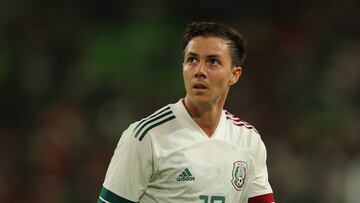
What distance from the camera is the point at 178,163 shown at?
3.65m

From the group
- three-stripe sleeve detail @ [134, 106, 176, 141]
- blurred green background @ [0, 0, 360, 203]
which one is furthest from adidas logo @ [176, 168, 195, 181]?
blurred green background @ [0, 0, 360, 203]

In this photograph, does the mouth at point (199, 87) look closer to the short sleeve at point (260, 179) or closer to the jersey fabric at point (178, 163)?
the jersey fabric at point (178, 163)

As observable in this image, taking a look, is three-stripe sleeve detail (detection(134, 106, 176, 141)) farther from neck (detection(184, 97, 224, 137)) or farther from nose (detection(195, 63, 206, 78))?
nose (detection(195, 63, 206, 78))

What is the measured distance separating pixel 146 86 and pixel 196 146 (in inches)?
215

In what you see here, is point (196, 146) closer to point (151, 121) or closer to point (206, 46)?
point (151, 121)

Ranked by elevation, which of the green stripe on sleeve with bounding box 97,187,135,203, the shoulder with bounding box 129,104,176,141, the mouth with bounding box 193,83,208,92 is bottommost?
the green stripe on sleeve with bounding box 97,187,135,203

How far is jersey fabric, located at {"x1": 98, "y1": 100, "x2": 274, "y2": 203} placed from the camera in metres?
3.57
